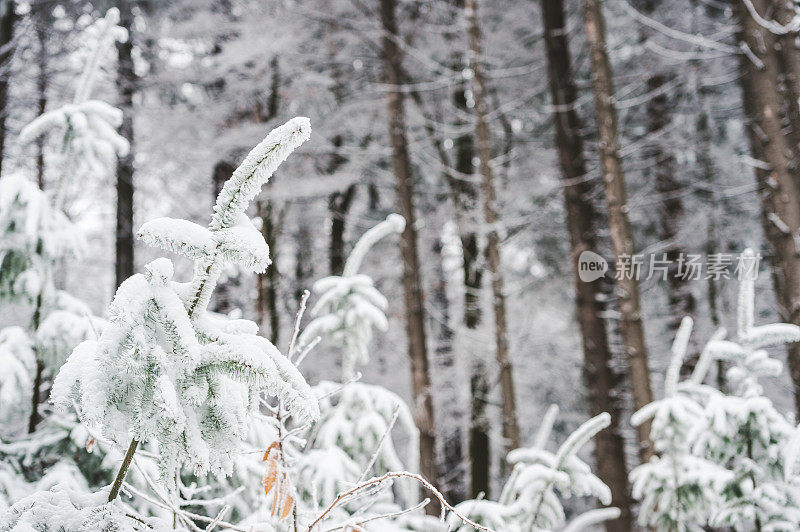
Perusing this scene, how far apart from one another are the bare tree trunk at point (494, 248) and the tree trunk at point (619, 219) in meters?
1.41

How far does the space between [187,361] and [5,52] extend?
8.08m

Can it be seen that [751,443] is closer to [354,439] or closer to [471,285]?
[354,439]

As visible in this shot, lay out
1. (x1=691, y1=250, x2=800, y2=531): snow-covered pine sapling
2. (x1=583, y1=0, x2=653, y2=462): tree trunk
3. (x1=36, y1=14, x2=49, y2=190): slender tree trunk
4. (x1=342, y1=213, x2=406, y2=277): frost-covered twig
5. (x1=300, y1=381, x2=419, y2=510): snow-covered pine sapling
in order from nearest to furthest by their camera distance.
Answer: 1. (x1=300, y1=381, x2=419, y2=510): snow-covered pine sapling
2. (x1=691, y1=250, x2=800, y2=531): snow-covered pine sapling
3. (x1=342, y1=213, x2=406, y2=277): frost-covered twig
4. (x1=583, y1=0, x2=653, y2=462): tree trunk
5. (x1=36, y1=14, x2=49, y2=190): slender tree trunk

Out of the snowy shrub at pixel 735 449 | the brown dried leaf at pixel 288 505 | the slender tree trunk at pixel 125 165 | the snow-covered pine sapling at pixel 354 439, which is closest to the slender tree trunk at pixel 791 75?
the snowy shrub at pixel 735 449

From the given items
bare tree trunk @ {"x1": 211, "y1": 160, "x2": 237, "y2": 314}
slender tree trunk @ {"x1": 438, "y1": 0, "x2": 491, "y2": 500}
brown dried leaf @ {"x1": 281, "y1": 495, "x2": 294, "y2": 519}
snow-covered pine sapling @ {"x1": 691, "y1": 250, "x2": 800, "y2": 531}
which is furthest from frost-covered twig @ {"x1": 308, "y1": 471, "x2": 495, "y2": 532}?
bare tree trunk @ {"x1": 211, "y1": 160, "x2": 237, "y2": 314}

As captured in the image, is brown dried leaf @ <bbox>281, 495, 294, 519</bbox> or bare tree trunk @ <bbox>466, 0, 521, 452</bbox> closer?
brown dried leaf @ <bbox>281, 495, 294, 519</bbox>

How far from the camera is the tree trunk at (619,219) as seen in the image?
253 inches

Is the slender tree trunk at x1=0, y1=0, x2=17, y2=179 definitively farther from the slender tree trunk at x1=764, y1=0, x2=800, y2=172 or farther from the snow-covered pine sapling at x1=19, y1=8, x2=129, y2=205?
the slender tree trunk at x1=764, y1=0, x2=800, y2=172

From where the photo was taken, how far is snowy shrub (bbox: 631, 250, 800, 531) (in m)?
3.21

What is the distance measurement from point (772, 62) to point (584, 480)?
4984 mm

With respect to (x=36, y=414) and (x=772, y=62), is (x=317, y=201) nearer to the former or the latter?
(x=772, y=62)

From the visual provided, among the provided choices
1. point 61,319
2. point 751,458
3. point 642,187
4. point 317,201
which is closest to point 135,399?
point 61,319

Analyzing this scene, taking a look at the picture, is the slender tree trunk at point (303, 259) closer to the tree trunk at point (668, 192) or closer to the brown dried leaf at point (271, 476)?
the tree trunk at point (668, 192)

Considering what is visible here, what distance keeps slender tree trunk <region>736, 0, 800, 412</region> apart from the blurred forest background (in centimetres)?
155
